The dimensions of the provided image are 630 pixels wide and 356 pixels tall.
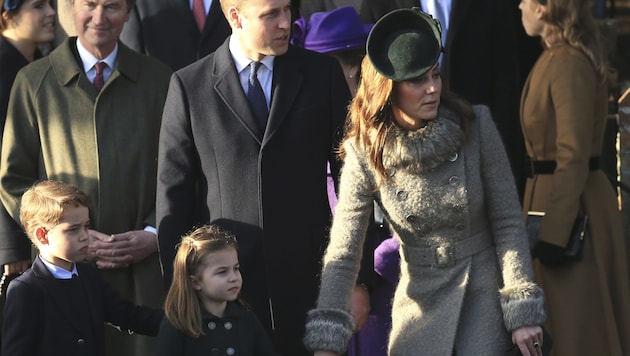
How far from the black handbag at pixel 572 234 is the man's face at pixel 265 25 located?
1706 millimetres

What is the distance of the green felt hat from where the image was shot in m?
5.02

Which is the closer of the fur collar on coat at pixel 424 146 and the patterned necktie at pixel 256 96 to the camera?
the fur collar on coat at pixel 424 146

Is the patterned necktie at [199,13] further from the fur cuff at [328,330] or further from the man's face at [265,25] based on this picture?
the fur cuff at [328,330]

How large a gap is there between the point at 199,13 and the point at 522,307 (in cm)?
310

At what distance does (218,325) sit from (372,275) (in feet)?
2.62

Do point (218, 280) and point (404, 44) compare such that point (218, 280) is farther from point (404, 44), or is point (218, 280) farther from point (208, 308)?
point (404, 44)

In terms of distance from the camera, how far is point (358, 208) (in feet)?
16.9

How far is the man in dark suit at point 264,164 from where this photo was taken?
18.5ft

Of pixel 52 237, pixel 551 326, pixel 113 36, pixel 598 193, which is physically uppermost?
pixel 113 36

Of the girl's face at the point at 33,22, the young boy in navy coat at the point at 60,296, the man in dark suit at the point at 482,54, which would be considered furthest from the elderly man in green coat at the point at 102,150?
the man in dark suit at the point at 482,54

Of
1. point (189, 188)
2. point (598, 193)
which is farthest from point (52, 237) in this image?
point (598, 193)

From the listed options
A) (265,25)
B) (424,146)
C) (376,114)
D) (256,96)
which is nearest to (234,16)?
(265,25)

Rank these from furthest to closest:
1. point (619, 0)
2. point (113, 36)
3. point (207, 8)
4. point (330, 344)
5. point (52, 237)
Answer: point (619, 0) < point (207, 8) < point (113, 36) < point (52, 237) < point (330, 344)

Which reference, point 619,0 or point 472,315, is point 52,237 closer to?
point 472,315
